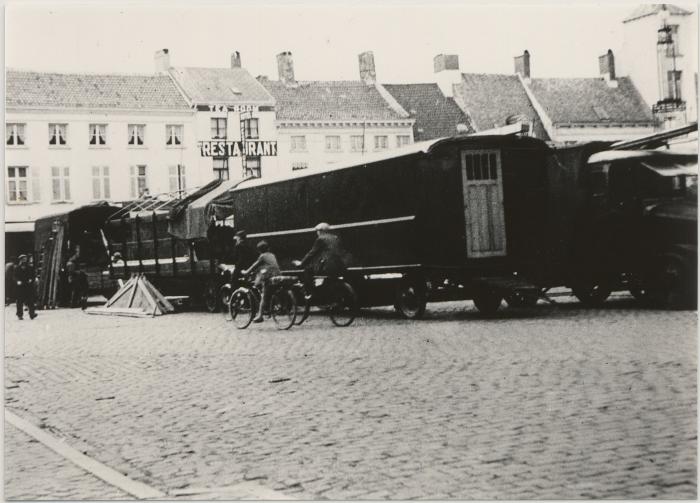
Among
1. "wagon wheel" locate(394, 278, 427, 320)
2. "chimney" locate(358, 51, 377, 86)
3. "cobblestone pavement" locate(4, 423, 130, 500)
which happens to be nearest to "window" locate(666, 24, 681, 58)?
"chimney" locate(358, 51, 377, 86)

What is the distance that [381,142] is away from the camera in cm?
5912

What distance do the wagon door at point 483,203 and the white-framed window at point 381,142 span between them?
1579 inches

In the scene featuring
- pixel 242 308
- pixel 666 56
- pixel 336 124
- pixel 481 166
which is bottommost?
pixel 242 308

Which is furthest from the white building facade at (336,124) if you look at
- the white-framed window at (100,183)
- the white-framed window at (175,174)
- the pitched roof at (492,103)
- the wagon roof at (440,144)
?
the wagon roof at (440,144)

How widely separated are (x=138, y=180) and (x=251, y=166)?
3564mm

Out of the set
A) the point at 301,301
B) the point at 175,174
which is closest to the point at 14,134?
the point at 301,301

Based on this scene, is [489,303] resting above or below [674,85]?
below

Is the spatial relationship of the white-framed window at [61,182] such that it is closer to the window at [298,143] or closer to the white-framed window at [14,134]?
the white-framed window at [14,134]

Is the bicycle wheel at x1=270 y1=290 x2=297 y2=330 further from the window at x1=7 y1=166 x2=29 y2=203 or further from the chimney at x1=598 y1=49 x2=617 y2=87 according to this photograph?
the chimney at x1=598 y1=49 x2=617 y2=87

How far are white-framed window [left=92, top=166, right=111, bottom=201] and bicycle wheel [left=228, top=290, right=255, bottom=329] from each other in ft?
28.5

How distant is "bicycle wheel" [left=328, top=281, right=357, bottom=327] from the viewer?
59.4 feet

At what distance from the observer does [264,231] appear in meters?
23.2

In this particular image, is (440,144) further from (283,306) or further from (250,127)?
(250,127)

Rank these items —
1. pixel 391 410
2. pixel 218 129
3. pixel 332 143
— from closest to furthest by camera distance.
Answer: pixel 391 410 → pixel 218 129 → pixel 332 143
